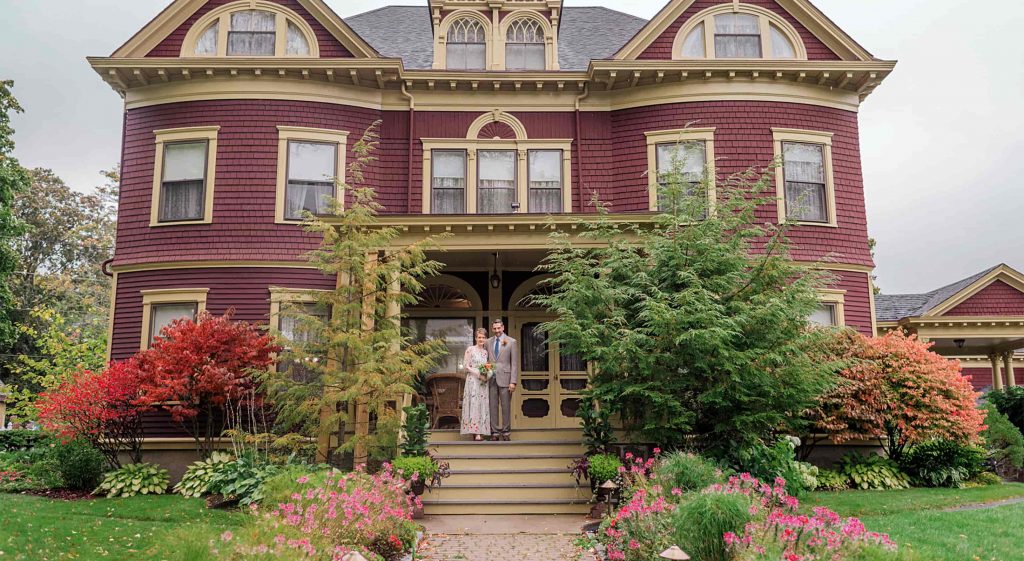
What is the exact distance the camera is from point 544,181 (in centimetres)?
1530

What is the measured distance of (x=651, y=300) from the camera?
1016 cm

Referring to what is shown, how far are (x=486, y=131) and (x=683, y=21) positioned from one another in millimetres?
4531

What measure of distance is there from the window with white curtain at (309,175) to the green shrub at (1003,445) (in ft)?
43.0

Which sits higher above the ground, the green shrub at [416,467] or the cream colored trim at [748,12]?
the cream colored trim at [748,12]

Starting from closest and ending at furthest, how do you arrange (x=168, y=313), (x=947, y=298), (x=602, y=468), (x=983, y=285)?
(x=602, y=468) < (x=168, y=313) < (x=947, y=298) < (x=983, y=285)

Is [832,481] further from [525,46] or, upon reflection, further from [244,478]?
[525,46]

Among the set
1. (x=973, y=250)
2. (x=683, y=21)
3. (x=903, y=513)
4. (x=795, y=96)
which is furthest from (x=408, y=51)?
(x=973, y=250)

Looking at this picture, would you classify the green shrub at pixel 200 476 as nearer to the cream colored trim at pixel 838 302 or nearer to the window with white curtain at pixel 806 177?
the cream colored trim at pixel 838 302

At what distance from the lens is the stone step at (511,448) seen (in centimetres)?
1159

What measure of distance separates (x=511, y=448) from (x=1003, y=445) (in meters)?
9.66

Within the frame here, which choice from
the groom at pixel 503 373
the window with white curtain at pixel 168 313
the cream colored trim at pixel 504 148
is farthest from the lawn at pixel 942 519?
the window with white curtain at pixel 168 313

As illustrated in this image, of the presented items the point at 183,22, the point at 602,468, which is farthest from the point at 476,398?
the point at 183,22

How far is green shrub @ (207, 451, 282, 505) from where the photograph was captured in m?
9.95

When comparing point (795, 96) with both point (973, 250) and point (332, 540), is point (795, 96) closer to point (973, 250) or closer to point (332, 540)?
point (332, 540)
